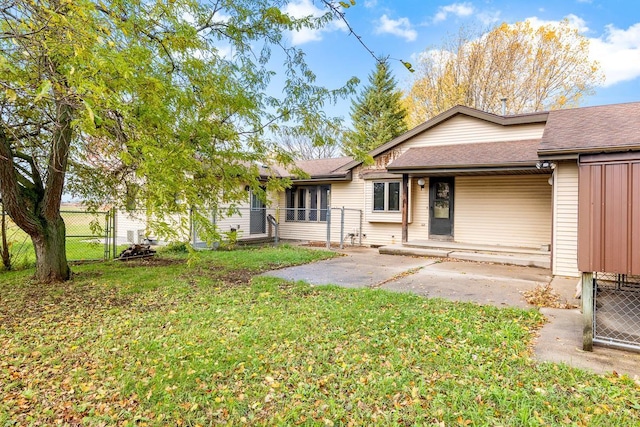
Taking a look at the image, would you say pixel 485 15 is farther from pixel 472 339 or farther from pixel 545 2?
pixel 472 339

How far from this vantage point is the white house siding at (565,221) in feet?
22.4

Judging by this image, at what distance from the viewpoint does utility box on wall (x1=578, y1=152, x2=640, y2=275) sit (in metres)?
3.35

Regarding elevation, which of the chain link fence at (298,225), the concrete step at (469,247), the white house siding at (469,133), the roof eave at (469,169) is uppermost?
the white house siding at (469,133)

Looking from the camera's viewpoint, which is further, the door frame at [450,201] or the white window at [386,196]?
the white window at [386,196]

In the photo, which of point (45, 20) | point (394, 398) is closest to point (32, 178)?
point (45, 20)

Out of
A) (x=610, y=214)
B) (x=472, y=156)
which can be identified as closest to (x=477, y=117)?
(x=472, y=156)

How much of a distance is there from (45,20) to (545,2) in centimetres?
2192

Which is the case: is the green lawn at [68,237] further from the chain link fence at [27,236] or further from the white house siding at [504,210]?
the white house siding at [504,210]

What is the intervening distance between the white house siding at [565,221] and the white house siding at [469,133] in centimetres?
385

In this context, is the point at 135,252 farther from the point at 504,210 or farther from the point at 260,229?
the point at 504,210

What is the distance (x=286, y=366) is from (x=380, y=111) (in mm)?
22534

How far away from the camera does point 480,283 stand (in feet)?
21.7

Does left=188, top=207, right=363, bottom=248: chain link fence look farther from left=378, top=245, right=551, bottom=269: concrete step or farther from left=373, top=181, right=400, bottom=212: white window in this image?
left=378, top=245, right=551, bottom=269: concrete step

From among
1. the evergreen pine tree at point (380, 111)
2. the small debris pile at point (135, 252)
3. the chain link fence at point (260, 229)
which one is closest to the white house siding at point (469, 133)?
the chain link fence at point (260, 229)
